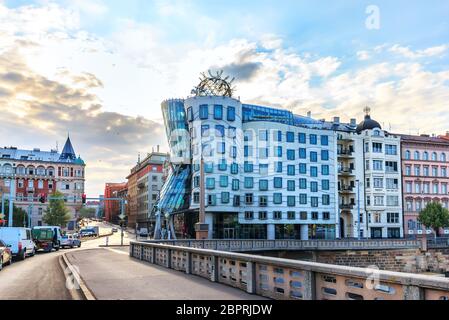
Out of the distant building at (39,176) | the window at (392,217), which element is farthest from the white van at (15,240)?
the distant building at (39,176)

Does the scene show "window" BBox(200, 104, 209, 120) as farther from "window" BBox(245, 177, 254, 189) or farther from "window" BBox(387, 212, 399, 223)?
"window" BBox(387, 212, 399, 223)

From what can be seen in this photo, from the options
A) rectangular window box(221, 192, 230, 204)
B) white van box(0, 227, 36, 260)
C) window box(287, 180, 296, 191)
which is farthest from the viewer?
window box(287, 180, 296, 191)

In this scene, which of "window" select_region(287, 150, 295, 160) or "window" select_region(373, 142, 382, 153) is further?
"window" select_region(373, 142, 382, 153)

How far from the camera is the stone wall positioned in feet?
184

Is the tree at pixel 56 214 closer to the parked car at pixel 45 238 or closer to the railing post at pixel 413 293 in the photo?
the parked car at pixel 45 238

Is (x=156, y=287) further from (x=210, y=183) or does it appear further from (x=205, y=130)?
(x=205, y=130)

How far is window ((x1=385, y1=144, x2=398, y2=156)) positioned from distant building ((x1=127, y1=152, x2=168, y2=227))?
57.0m

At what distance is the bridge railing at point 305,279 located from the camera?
7086 mm

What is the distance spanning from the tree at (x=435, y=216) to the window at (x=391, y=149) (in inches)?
398

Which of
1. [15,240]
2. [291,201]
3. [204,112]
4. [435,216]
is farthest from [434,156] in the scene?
[15,240]

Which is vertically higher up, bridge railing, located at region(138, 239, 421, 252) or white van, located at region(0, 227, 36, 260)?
Result: white van, located at region(0, 227, 36, 260)

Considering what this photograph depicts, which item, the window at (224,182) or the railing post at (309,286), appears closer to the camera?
the railing post at (309,286)

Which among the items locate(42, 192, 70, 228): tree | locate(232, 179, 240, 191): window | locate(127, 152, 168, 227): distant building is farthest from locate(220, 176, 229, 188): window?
locate(127, 152, 168, 227): distant building
